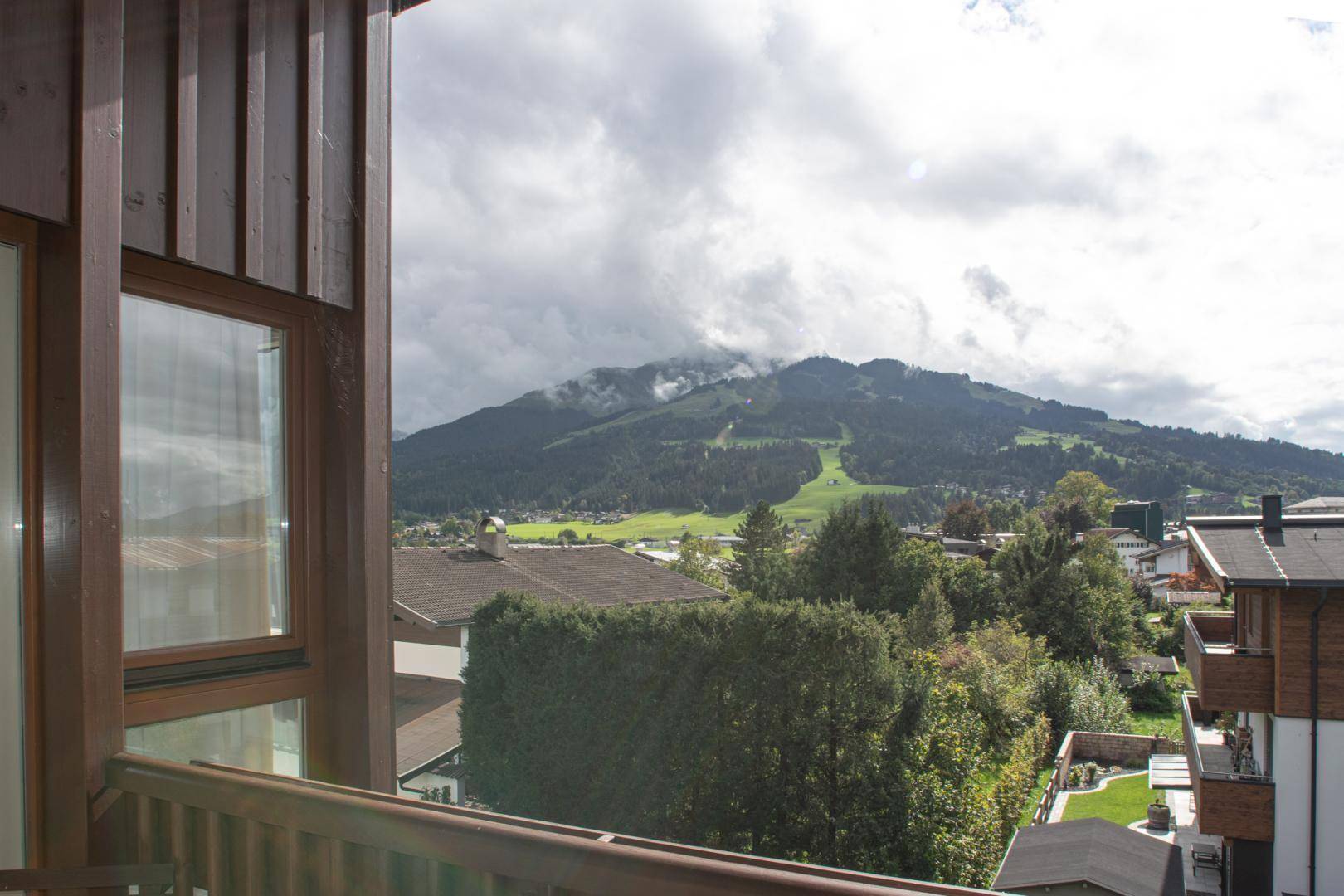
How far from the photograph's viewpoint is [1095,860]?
11.5 meters

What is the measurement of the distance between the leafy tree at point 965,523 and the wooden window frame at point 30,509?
2800 inches

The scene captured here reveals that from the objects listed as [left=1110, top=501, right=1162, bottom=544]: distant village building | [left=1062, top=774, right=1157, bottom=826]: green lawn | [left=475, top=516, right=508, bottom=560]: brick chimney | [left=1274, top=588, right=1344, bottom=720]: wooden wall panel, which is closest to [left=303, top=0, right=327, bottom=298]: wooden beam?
[left=1274, top=588, right=1344, bottom=720]: wooden wall panel

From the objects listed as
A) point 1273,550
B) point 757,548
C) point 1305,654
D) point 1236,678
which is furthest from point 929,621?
point 757,548

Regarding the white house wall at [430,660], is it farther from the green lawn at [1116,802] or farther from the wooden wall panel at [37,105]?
the wooden wall panel at [37,105]

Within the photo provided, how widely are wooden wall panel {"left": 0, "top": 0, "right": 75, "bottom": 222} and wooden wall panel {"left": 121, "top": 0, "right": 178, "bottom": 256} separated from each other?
0.13 m

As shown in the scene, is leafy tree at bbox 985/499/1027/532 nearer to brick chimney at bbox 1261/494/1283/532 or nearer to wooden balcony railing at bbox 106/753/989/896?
brick chimney at bbox 1261/494/1283/532

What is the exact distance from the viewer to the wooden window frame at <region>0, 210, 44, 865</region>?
63.1 inches

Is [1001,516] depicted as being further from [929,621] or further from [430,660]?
[430,660]

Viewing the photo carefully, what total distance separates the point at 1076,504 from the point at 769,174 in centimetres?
4706

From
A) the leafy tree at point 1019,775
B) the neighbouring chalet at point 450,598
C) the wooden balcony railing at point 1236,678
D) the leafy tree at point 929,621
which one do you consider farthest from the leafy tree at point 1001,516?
the wooden balcony railing at point 1236,678

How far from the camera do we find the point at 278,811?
1278mm

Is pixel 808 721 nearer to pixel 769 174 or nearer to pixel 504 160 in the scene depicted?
pixel 504 160

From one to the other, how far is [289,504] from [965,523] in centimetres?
7170

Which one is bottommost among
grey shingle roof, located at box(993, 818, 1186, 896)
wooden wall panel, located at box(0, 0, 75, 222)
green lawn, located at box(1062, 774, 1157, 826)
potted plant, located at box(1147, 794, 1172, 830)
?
green lawn, located at box(1062, 774, 1157, 826)
